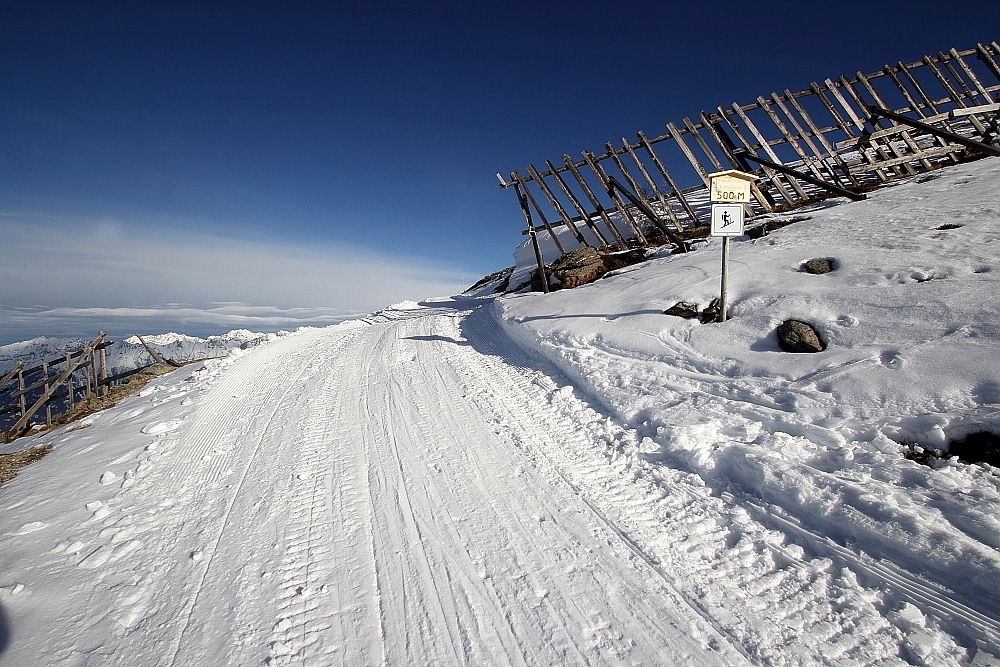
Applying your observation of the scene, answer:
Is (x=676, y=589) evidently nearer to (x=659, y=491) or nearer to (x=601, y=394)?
(x=659, y=491)

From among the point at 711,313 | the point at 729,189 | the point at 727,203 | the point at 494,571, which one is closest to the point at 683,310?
the point at 711,313

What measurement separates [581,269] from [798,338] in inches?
249

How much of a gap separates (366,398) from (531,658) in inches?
183

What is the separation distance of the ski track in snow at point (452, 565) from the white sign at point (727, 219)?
314 centimetres

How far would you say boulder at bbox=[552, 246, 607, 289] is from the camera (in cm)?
Answer: 1066

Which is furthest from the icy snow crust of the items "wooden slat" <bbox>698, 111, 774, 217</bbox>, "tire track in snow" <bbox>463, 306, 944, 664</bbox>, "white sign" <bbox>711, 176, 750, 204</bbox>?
"wooden slat" <bbox>698, 111, 774, 217</bbox>

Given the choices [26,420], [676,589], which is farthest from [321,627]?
[26,420]

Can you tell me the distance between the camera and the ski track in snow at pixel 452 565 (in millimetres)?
2270

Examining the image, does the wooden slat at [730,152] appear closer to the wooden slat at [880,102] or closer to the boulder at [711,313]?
the wooden slat at [880,102]

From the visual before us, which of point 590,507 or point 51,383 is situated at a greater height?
point 51,383

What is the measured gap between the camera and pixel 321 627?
2410 mm

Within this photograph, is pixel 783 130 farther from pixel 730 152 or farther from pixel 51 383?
pixel 51 383

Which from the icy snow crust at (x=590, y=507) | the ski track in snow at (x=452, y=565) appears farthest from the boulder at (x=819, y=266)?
the ski track in snow at (x=452, y=565)

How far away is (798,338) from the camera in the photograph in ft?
16.1
